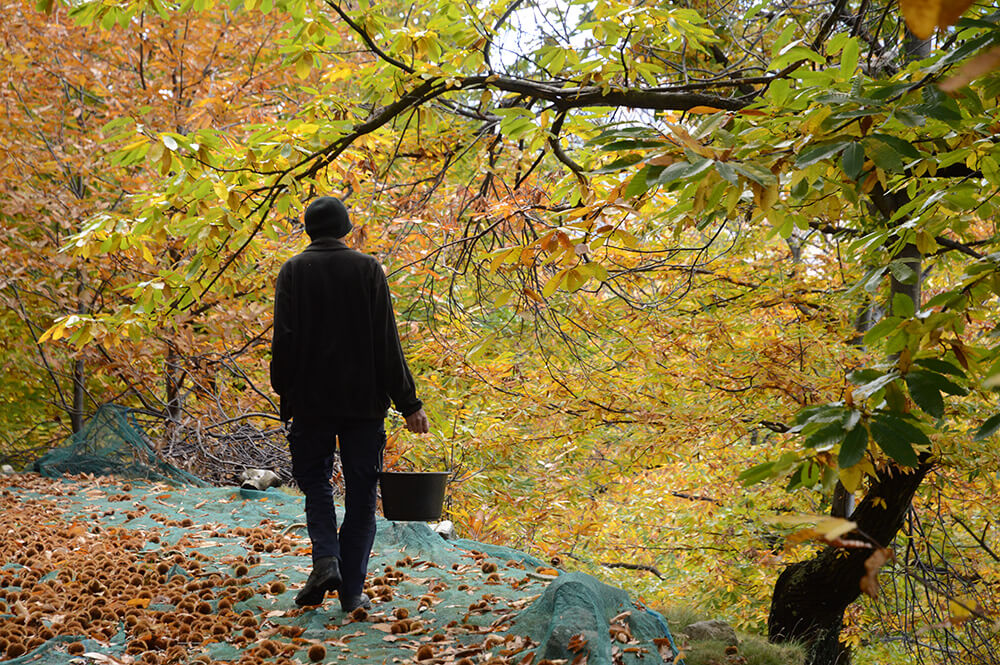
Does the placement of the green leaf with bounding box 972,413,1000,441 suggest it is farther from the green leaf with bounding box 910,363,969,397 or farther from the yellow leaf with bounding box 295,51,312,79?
the yellow leaf with bounding box 295,51,312,79

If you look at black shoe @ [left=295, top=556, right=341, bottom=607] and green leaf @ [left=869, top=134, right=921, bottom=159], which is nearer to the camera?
green leaf @ [left=869, top=134, right=921, bottom=159]

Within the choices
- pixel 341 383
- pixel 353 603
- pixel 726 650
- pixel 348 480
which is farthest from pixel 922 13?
pixel 726 650

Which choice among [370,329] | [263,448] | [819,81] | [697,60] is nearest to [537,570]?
[370,329]

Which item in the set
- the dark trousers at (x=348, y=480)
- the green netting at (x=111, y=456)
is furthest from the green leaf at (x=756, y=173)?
the green netting at (x=111, y=456)

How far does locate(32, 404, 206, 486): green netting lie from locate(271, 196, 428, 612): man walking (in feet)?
12.7

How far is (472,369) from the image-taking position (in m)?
5.67

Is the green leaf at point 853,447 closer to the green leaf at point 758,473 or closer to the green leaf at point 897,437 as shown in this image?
the green leaf at point 897,437

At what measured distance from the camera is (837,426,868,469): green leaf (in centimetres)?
149

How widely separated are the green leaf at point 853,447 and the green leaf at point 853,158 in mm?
508

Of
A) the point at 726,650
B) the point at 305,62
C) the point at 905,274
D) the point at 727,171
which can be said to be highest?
the point at 305,62

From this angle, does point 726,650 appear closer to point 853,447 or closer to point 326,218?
point 853,447

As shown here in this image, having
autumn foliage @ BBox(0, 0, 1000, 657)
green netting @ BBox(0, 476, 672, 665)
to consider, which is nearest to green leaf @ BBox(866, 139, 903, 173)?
autumn foliage @ BBox(0, 0, 1000, 657)

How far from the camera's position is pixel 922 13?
58 centimetres

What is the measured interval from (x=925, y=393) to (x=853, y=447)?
0.88 ft
